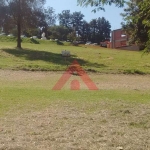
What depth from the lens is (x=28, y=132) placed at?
5.98 m

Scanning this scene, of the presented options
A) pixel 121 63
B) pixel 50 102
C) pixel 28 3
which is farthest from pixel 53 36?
pixel 50 102

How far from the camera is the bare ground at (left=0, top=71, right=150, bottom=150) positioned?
5.32 meters

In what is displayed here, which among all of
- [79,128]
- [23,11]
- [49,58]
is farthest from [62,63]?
[79,128]

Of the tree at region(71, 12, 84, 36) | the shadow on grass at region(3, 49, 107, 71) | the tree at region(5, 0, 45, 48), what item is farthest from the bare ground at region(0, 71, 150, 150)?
the tree at region(71, 12, 84, 36)

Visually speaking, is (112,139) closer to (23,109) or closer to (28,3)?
(23,109)

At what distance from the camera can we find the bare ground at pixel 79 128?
17.5 ft

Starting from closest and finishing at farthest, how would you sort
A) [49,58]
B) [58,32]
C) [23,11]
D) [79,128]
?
[79,128], [49,58], [23,11], [58,32]

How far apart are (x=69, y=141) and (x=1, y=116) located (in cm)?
240

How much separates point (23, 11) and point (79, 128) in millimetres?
26513

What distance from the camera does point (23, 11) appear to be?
1236 inches

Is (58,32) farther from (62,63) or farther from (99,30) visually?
(62,63)

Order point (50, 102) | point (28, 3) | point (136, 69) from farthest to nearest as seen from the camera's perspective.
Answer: point (28, 3) → point (136, 69) → point (50, 102)

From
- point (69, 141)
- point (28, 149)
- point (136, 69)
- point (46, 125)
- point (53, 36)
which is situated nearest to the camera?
point (28, 149)

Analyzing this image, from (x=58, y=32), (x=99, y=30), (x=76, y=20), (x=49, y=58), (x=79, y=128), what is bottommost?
(x=79, y=128)
